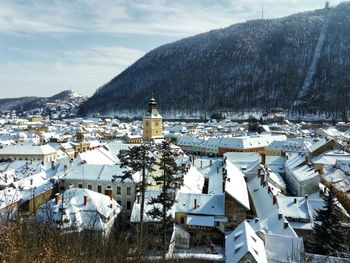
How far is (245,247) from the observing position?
2284cm

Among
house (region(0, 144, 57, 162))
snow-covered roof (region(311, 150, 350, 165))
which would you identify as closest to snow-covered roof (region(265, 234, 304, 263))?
snow-covered roof (region(311, 150, 350, 165))

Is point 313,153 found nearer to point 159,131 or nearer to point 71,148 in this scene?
point 159,131

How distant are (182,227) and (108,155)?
25.2 meters

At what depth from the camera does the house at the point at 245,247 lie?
883 inches

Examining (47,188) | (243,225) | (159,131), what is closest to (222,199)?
(243,225)

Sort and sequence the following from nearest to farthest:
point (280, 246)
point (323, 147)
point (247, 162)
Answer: point (280, 246), point (247, 162), point (323, 147)

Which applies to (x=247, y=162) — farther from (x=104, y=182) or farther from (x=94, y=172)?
(x=104, y=182)

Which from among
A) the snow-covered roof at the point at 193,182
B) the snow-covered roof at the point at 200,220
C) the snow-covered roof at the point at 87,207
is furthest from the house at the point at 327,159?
the snow-covered roof at the point at 87,207

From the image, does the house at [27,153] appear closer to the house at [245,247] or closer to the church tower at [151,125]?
the church tower at [151,125]

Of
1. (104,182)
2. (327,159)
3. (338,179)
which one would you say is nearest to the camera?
(104,182)

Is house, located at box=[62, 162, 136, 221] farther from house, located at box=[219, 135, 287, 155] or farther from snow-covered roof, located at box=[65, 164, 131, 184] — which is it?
house, located at box=[219, 135, 287, 155]

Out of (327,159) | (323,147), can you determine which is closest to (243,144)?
(323,147)

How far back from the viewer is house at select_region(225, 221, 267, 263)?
2244cm

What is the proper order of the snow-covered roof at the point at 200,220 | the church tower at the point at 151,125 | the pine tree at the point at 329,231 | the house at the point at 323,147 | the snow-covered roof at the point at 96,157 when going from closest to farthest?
1. the pine tree at the point at 329,231
2. the snow-covered roof at the point at 200,220
3. the snow-covered roof at the point at 96,157
4. the house at the point at 323,147
5. the church tower at the point at 151,125
